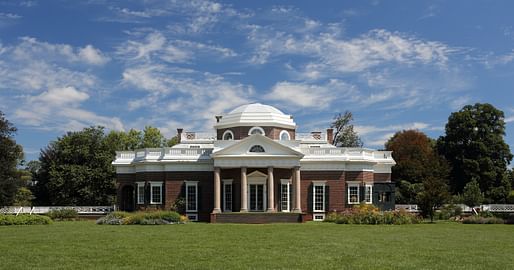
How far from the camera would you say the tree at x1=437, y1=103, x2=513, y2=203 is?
64125 mm

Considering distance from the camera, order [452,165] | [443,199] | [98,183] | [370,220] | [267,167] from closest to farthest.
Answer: [370,220] < [443,199] < [267,167] < [98,183] < [452,165]

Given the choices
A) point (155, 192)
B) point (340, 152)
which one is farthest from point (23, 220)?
point (340, 152)

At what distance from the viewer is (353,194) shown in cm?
4897

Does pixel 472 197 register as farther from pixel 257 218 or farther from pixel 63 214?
pixel 63 214

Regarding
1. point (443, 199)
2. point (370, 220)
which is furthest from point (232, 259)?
point (443, 199)

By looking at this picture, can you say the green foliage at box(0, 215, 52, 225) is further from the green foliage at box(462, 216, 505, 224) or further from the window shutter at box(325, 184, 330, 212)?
the green foliage at box(462, 216, 505, 224)

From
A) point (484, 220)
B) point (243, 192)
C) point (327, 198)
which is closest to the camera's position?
point (484, 220)

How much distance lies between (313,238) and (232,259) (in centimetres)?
825

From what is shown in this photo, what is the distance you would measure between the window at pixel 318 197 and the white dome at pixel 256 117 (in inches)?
259

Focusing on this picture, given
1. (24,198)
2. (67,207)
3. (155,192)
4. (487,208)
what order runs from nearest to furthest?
(155,192) → (67,207) → (487,208) → (24,198)

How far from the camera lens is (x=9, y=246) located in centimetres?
2077

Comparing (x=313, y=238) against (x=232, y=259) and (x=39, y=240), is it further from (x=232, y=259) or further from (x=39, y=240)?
(x=39, y=240)

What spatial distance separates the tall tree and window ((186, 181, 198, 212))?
67.4 feet

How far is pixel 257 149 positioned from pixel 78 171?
2240 cm
